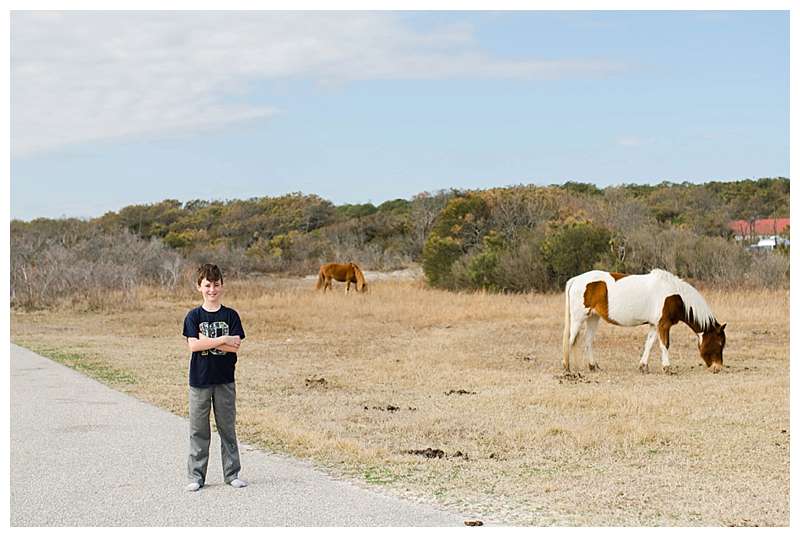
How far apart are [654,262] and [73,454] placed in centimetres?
2786

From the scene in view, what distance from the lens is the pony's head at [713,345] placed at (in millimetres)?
15805

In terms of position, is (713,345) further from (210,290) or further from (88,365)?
(210,290)

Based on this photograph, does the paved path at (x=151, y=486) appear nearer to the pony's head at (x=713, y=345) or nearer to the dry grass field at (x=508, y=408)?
the dry grass field at (x=508, y=408)

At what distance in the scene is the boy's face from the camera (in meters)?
7.45

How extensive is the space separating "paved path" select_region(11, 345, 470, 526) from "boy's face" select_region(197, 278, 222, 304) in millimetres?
1312

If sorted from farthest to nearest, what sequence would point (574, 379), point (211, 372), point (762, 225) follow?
point (762, 225) → point (574, 379) → point (211, 372)

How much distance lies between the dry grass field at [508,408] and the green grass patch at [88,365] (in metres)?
0.05

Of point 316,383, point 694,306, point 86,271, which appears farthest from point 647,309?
point 86,271

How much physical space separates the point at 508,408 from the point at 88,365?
24.2ft

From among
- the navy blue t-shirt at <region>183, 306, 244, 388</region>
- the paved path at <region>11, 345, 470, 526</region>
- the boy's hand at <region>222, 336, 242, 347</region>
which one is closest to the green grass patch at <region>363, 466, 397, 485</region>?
the paved path at <region>11, 345, 470, 526</region>

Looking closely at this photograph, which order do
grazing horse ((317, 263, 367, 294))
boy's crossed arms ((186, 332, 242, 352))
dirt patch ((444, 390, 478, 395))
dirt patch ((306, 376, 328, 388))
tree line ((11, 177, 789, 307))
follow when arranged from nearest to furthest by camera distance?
boy's crossed arms ((186, 332, 242, 352)) → dirt patch ((444, 390, 478, 395)) → dirt patch ((306, 376, 328, 388)) → tree line ((11, 177, 789, 307)) → grazing horse ((317, 263, 367, 294))

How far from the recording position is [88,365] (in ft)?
54.2

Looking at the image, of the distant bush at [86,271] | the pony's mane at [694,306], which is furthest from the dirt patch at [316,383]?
the distant bush at [86,271]

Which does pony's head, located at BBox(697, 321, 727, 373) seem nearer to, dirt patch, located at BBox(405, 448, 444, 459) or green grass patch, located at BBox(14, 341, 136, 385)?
dirt patch, located at BBox(405, 448, 444, 459)
